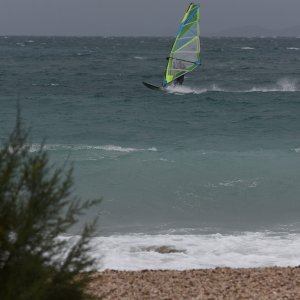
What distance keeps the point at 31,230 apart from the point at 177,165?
15.1 meters

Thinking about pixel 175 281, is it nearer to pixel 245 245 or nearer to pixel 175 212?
pixel 245 245

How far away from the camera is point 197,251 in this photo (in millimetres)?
11578

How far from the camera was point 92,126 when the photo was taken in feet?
92.8

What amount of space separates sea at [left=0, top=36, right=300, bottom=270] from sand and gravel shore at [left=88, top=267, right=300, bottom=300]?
1.78 feet

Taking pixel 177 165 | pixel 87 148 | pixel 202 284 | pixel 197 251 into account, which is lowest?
pixel 87 148

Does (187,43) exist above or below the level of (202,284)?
above

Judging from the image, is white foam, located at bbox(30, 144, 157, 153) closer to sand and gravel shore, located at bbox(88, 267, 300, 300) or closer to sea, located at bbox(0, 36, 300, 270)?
sea, located at bbox(0, 36, 300, 270)

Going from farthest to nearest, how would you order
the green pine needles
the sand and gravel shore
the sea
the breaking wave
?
the breaking wave, the sea, the sand and gravel shore, the green pine needles

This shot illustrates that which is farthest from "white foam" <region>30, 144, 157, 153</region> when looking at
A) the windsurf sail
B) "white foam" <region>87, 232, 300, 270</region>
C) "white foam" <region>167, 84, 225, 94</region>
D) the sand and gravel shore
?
"white foam" <region>167, 84, 225, 94</region>

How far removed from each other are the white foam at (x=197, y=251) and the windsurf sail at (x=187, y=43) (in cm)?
2037

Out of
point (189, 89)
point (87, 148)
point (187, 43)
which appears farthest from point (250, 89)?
point (87, 148)

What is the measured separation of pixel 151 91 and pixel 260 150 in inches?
792

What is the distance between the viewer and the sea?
11.8m

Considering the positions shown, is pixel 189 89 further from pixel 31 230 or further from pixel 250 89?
pixel 31 230
